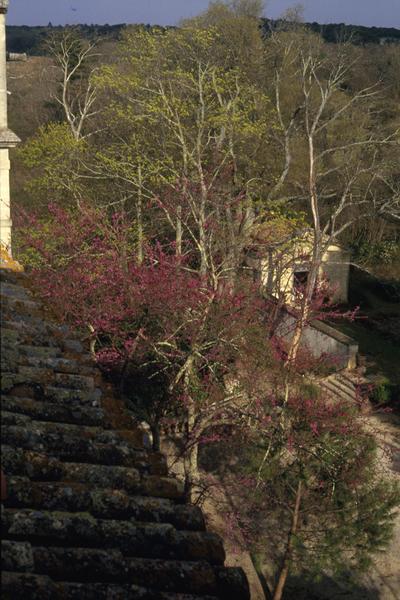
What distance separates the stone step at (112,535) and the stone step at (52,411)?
1.02m

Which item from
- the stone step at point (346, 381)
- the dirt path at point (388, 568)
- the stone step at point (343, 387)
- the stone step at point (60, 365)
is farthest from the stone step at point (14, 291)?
the stone step at point (346, 381)

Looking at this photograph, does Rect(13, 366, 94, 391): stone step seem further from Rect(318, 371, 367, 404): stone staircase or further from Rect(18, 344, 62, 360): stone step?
Rect(318, 371, 367, 404): stone staircase

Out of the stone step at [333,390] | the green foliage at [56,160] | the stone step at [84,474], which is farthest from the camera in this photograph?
the green foliage at [56,160]

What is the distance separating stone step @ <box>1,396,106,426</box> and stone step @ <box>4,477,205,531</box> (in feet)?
2.50

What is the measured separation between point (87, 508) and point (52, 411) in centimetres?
98

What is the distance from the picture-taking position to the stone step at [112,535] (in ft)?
11.2

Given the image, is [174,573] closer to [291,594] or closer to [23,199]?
[291,594]

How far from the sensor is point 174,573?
3.54 metres

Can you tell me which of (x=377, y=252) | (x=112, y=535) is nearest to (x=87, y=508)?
(x=112, y=535)

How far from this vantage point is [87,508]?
3850 mm

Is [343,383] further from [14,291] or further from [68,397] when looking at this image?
[68,397]

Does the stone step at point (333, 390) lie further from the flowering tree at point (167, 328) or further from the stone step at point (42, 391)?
the stone step at point (42, 391)

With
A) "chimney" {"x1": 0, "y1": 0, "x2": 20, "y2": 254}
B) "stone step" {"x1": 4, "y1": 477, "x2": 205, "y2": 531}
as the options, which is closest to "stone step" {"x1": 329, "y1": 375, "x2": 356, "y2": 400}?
"chimney" {"x1": 0, "y1": 0, "x2": 20, "y2": 254}

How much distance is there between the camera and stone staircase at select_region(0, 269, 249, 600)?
3.30 m
